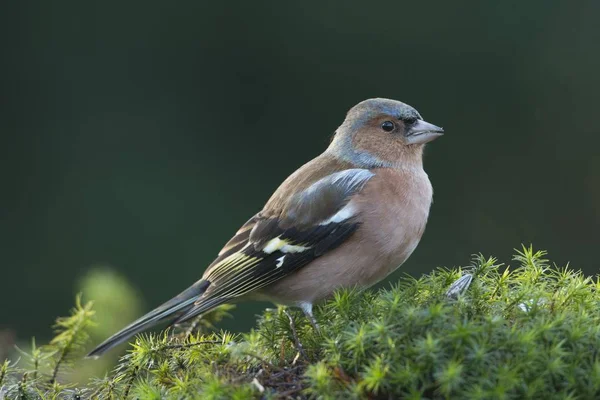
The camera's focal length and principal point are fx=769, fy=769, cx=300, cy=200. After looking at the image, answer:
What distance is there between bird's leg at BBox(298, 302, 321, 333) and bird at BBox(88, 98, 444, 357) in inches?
0.4

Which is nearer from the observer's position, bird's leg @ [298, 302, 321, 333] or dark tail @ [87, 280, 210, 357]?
bird's leg @ [298, 302, 321, 333]

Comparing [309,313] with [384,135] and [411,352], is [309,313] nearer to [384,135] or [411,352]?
[411,352]

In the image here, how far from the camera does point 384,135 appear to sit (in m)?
3.74

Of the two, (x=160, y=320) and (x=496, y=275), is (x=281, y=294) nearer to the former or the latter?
(x=160, y=320)

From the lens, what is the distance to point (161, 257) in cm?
563

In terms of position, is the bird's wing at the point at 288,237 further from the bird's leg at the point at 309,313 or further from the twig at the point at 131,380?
the twig at the point at 131,380

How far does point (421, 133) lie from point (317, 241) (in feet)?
2.83

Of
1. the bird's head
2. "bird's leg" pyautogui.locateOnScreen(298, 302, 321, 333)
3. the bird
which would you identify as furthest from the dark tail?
the bird's head

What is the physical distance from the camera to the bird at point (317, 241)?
124 inches

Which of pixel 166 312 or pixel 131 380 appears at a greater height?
pixel 131 380

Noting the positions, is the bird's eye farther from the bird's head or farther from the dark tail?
the dark tail

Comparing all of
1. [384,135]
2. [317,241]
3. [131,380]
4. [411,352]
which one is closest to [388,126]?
[384,135]

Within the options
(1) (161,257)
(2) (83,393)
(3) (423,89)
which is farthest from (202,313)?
(3) (423,89)

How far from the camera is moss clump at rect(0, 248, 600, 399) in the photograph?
1703 millimetres
